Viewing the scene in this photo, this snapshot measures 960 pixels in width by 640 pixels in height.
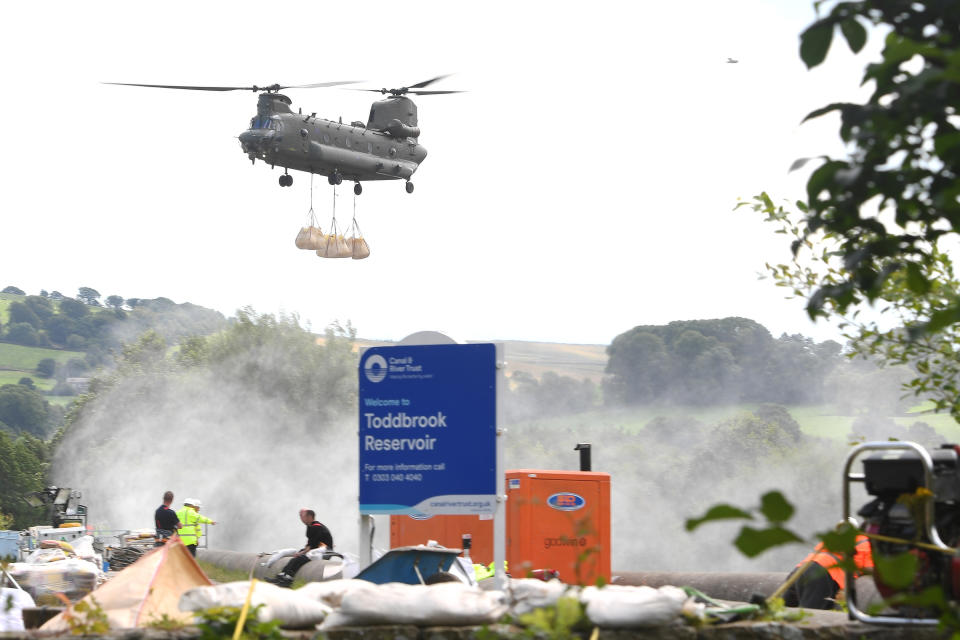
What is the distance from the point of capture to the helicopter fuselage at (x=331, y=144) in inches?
1391

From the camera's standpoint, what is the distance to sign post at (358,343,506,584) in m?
10.4

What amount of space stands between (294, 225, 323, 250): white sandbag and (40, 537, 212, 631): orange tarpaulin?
33.1m

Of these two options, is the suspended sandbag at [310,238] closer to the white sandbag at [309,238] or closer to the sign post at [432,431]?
the white sandbag at [309,238]

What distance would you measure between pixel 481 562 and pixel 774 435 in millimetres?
30216

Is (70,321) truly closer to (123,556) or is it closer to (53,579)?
(123,556)

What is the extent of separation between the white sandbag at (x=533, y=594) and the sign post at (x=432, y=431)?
12.8ft

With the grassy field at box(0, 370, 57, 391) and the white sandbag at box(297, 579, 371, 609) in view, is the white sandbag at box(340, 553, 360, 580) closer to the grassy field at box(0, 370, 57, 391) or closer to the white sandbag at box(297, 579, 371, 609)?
the white sandbag at box(297, 579, 371, 609)

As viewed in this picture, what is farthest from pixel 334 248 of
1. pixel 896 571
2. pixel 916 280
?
pixel 896 571

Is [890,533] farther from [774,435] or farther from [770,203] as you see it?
[774,435]

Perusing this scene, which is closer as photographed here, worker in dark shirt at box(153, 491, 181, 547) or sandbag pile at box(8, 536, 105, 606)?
sandbag pile at box(8, 536, 105, 606)

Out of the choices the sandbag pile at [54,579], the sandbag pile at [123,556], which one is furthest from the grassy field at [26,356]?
the sandbag pile at [54,579]

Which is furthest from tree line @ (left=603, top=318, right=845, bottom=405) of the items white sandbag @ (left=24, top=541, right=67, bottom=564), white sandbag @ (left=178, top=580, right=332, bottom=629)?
white sandbag @ (left=178, top=580, right=332, bottom=629)

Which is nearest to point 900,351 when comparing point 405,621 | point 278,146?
point 405,621

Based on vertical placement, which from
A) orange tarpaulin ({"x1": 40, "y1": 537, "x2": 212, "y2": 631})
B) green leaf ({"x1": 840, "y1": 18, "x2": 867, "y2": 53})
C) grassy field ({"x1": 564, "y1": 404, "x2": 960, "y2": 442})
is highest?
green leaf ({"x1": 840, "y1": 18, "x2": 867, "y2": 53})
